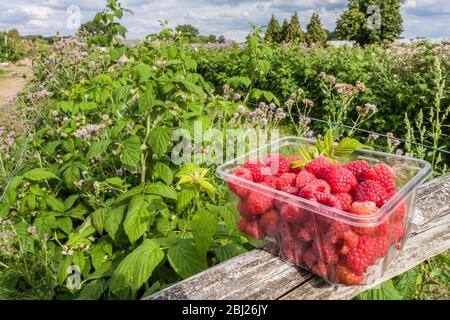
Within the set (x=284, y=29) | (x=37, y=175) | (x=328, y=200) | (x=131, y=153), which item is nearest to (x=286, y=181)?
(x=328, y=200)

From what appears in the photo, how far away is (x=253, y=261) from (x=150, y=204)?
2.92 feet

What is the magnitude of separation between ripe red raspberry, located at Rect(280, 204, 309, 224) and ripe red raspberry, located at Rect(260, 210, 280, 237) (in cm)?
3

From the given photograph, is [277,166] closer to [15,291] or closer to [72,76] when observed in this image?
[15,291]

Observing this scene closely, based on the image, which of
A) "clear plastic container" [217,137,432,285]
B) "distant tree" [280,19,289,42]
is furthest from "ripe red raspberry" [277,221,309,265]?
"distant tree" [280,19,289,42]

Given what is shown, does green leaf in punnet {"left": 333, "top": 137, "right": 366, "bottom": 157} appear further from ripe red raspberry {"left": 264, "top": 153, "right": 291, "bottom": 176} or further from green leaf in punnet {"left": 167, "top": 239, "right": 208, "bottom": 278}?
green leaf in punnet {"left": 167, "top": 239, "right": 208, "bottom": 278}

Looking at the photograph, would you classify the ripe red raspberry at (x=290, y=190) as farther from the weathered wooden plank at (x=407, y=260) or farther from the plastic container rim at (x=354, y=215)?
the weathered wooden plank at (x=407, y=260)

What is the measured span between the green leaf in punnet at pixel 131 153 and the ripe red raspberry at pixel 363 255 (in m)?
1.35

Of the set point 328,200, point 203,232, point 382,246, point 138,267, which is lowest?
point 138,267

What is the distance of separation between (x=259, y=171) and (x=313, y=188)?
0.58 ft

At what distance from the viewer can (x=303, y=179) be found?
38.0 inches

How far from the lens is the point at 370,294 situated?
108 centimetres

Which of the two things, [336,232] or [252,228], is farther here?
[252,228]

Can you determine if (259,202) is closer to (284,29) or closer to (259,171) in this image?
(259,171)

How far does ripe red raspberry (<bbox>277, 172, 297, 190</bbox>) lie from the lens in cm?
98
